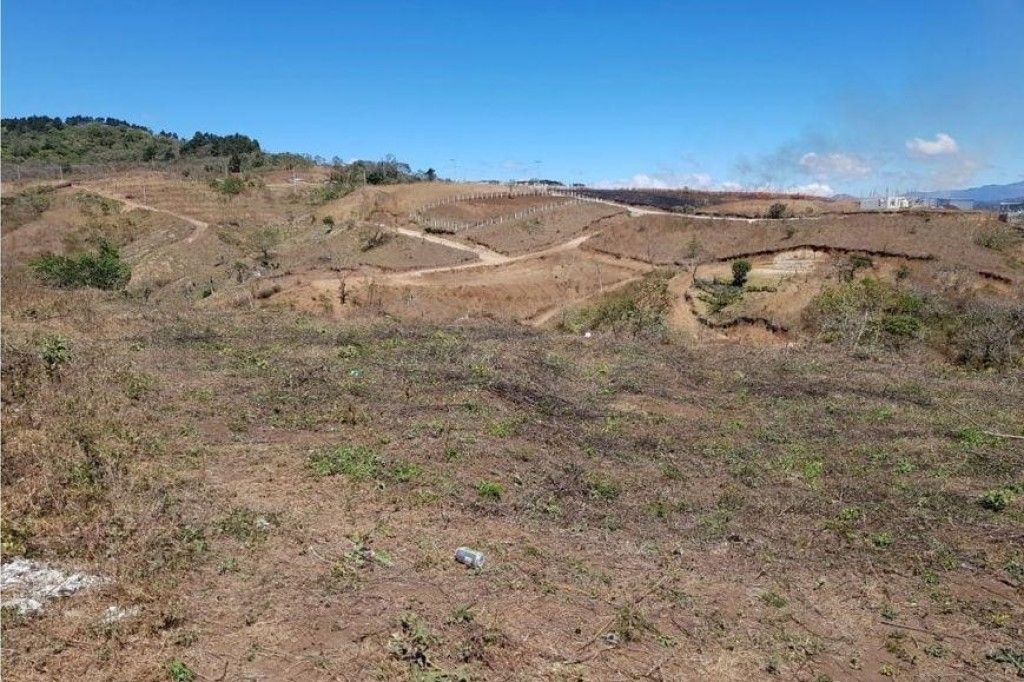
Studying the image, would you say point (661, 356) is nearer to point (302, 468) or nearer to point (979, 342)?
point (979, 342)

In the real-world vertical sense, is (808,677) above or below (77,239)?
below

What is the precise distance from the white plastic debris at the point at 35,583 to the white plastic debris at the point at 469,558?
329cm

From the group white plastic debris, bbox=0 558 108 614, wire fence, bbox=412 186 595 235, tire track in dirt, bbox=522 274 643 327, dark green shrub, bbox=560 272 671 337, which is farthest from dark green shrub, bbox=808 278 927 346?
wire fence, bbox=412 186 595 235

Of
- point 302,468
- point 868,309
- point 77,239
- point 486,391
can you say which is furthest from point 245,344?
point 77,239

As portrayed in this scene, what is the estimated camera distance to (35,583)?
6.36 metres

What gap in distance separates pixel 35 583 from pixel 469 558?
3.96 metres

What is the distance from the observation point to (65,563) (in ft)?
22.0

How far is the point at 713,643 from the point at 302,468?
18.3 feet

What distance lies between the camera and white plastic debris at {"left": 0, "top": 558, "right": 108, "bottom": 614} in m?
6.08

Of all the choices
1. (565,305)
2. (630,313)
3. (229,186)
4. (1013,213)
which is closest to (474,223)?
(565,305)

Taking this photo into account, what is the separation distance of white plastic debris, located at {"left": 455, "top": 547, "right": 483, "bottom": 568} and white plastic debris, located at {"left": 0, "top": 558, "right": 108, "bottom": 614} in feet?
10.8

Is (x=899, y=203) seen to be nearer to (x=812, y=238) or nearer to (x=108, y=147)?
(x=812, y=238)

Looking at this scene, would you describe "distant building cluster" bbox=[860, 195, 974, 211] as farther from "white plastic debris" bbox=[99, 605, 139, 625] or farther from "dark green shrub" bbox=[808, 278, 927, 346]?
"white plastic debris" bbox=[99, 605, 139, 625]

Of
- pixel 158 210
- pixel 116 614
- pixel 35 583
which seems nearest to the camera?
pixel 116 614
